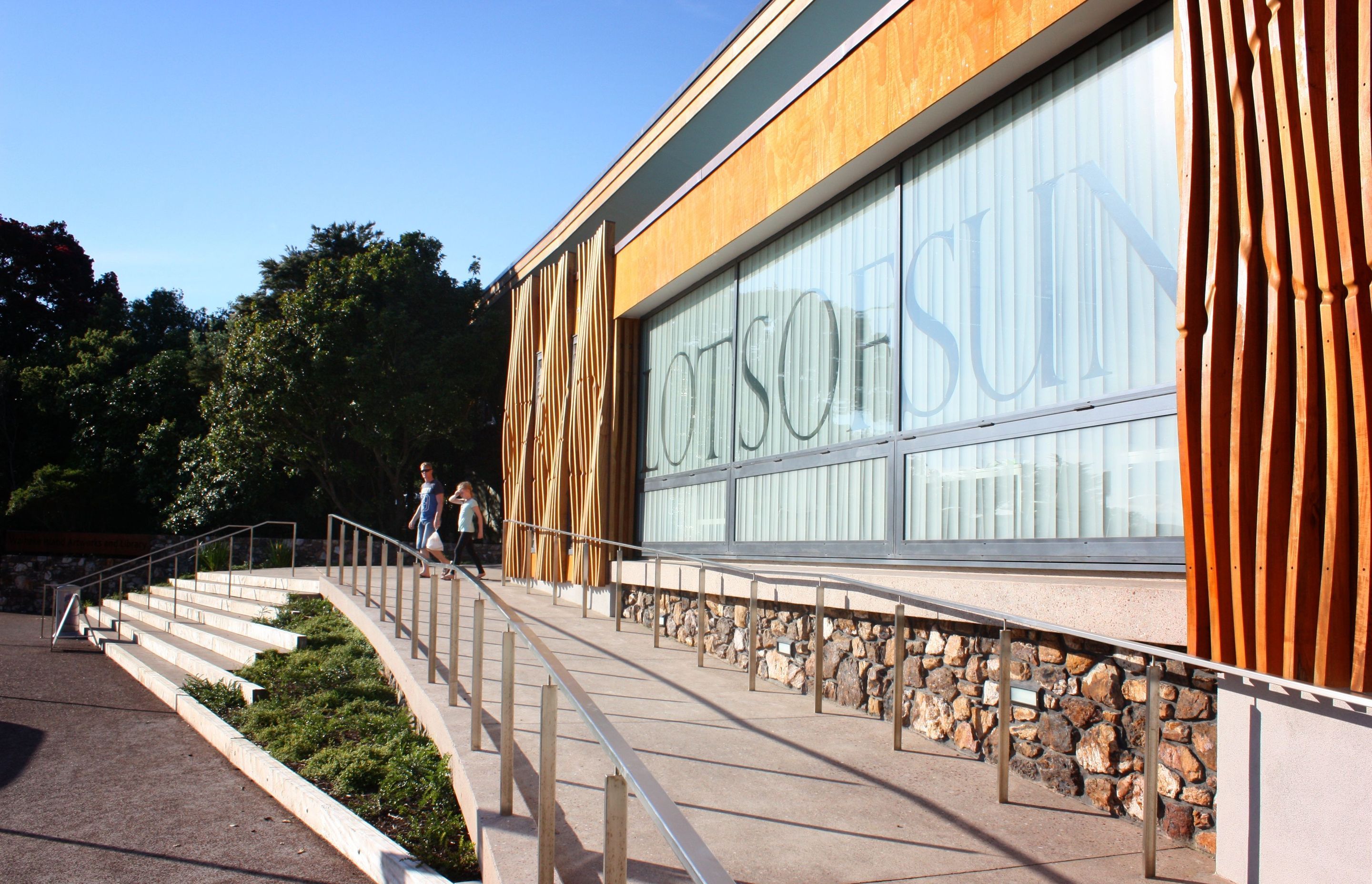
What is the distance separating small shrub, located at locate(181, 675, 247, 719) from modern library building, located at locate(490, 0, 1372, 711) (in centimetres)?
376

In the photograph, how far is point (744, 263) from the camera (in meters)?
9.84

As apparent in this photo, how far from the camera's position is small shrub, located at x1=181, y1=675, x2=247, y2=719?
8.80 metres

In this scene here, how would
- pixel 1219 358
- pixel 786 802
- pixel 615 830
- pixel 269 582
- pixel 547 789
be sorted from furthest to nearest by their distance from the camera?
1. pixel 269 582
2. pixel 786 802
3. pixel 1219 358
4. pixel 547 789
5. pixel 615 830

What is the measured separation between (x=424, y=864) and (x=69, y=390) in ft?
87.2

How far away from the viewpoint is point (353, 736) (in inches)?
280

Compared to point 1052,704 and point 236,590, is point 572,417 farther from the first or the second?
point 1052,704

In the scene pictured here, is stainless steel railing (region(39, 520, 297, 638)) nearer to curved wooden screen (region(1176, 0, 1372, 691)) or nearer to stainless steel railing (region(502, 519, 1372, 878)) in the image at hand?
stainless steel railing (region(502, 519, 1372, 878))

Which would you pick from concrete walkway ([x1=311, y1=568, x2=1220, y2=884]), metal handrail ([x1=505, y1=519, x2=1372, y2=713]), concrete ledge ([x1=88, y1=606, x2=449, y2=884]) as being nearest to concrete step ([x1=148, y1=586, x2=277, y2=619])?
concrete ledge ([x1=88, y1=606, x2=449, y2=884])

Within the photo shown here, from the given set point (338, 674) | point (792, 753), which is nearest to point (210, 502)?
point (338, 674)

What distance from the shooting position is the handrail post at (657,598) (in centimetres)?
877

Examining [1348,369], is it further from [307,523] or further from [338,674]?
[307,523]

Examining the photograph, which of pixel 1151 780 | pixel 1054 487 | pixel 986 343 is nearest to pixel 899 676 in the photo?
pixel 1054 487

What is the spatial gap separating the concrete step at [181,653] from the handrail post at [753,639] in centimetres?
439

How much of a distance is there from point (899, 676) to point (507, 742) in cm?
230
